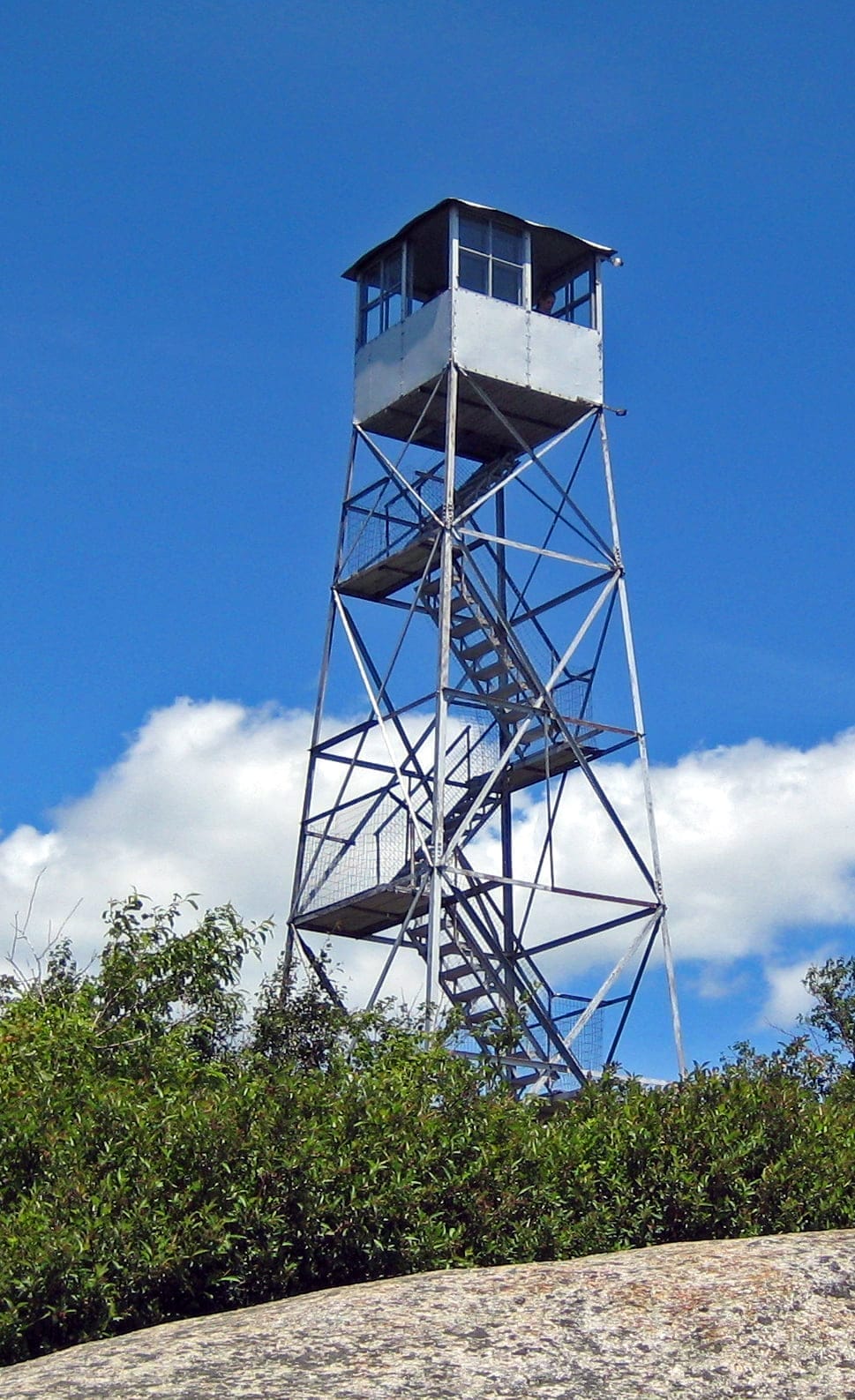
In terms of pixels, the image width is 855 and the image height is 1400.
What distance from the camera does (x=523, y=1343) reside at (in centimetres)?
923

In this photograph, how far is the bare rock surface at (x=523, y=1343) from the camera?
28.9 ft

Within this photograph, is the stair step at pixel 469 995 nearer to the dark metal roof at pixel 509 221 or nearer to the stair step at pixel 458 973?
the stair step at pixel 458 973

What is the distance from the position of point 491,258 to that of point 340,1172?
20980mm

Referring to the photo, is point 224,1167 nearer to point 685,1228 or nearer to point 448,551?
point 685,1228

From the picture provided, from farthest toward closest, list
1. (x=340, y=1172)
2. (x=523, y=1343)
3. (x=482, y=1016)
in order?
(x=482, y=1016), (x=340, y=1172), (x=523, y=1343)

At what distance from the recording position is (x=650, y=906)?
2775 cm

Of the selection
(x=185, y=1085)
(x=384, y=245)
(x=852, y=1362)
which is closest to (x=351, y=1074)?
(x=185, y=1085)

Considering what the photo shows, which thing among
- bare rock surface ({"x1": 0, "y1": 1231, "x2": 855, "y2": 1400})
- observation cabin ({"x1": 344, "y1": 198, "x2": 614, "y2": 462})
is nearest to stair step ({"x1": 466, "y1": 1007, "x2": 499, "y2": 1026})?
observation cabin ({"x1": 344, "y1": 198, "x2": 614, "y2": 462})

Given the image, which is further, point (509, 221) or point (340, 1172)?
point (509, 221)

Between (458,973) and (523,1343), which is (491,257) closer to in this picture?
(458,973)

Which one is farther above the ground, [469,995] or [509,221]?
[509,221]

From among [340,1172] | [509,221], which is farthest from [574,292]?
[340,1172]

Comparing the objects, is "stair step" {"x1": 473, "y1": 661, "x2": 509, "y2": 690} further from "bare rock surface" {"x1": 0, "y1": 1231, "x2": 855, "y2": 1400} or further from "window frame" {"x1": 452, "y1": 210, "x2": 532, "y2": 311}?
"bare rock surface" {"x1": 0, "y1": 1231, "x2": 855, "y2": 1400}

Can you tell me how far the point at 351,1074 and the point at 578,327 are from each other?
19.6 meters
